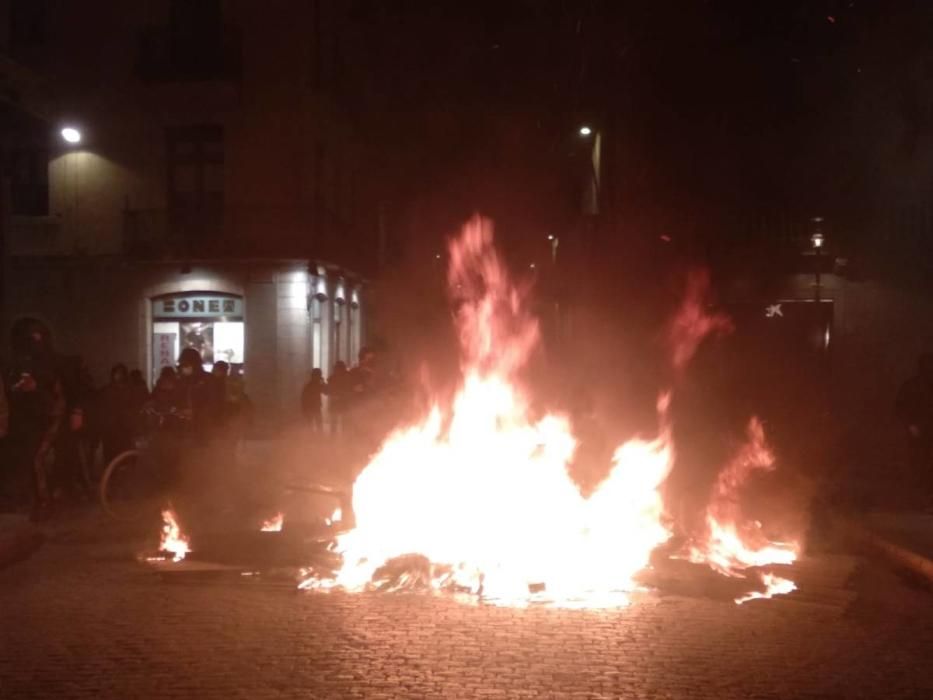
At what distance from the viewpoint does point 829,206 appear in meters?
21.4

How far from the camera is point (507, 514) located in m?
9.81

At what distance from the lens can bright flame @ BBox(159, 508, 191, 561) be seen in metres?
9.64

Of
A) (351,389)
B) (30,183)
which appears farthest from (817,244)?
Result: (30,183)

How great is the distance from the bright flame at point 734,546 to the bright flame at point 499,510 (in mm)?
457

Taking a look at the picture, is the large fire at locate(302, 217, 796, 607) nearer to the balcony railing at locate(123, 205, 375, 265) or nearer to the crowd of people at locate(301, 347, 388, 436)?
the crowd of people at locate(301, 347, 388, 436)

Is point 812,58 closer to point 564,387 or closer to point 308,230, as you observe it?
point 564,387

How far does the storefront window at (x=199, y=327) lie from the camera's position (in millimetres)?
25062

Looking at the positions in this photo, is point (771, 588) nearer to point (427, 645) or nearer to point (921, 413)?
point (427, 645)

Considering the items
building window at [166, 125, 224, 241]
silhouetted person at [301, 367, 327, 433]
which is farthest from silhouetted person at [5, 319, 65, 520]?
building window at [166, 125, 224, 241]

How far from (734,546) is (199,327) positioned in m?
18.1

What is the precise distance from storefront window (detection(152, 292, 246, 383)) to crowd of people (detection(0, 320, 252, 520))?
10831mm

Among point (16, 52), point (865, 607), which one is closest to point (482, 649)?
point (865, 607)

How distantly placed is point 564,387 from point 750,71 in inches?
312

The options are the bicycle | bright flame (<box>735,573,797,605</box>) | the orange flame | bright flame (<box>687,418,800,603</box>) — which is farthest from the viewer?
the orange flame
